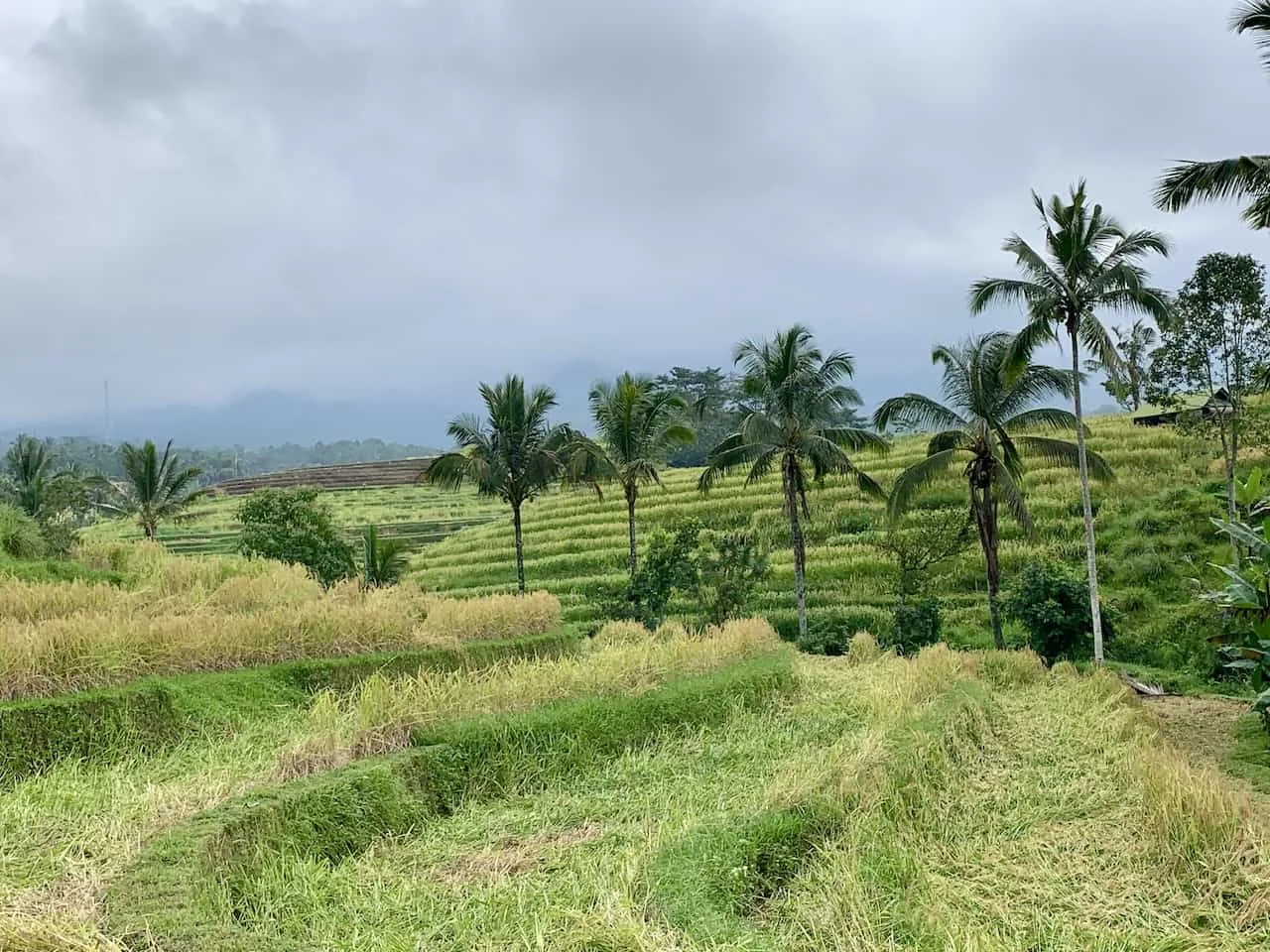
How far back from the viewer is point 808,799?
6367 millimetres

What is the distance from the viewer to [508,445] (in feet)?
76.7

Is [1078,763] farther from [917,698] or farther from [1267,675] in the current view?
[1267,675]

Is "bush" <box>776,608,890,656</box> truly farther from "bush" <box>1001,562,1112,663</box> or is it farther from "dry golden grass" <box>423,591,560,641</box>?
"dry golden grass" <box>423,591,560,641</box>

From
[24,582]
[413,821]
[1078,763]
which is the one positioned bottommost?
[1078,763]

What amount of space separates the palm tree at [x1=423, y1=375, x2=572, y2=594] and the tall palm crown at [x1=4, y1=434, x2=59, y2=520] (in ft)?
47.8

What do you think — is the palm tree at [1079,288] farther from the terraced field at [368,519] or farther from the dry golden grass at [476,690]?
the terraced field at [368,519]

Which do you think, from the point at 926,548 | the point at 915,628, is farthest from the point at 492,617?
the point at 926,548

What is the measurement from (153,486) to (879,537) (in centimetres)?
2440

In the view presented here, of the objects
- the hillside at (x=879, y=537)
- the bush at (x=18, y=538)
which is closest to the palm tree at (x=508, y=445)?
the hillside at (x=879, y=537)

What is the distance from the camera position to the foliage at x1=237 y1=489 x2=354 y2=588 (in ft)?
80.4

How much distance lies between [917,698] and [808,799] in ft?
13.9

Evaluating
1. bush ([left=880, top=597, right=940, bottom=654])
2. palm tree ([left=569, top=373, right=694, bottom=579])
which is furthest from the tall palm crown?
bush ([left=880, top=597, right=940, bottom=654])

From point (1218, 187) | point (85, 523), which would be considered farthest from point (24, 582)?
point (85, 523)

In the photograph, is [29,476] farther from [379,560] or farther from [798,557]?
[798,557]
